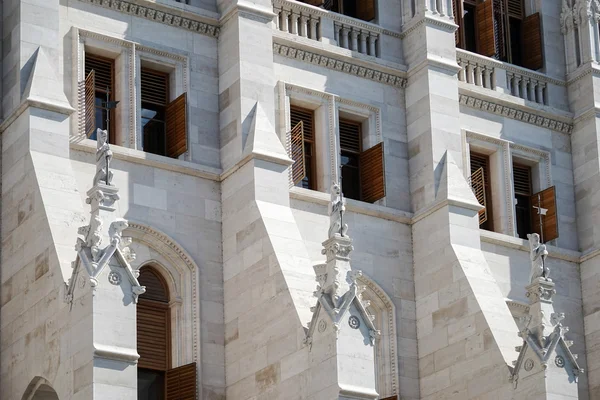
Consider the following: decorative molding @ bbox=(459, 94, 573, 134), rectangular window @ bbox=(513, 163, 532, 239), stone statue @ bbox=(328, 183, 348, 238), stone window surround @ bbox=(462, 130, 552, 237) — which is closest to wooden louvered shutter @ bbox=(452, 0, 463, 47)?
decorative molding @ bbox=(459, 94, 573, 134)

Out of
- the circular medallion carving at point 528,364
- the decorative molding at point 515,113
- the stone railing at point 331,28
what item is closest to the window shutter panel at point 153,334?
the circular medallion carving at point 528,364

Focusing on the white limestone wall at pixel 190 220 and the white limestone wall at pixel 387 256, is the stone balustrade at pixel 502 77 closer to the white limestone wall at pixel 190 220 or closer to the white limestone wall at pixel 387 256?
the white limestone wall at pixel 387 256

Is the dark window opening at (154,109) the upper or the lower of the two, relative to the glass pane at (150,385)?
upper

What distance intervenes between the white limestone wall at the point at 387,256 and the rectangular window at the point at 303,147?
0.75m

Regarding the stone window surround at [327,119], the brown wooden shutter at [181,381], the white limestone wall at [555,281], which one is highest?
the stone window surround at [327,119]

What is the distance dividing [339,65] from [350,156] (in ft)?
6.43

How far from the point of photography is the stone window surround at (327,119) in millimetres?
39594

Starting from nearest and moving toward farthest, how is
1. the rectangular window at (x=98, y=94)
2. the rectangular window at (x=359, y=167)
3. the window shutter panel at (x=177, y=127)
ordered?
the rectangular window at (x=98, y=94), the window shutter panel at (x=177, y=127), the rectangular window at (x=359, y=167)

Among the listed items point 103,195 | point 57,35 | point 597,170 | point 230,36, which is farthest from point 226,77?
point 597,170

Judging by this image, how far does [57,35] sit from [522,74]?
12.2 metres

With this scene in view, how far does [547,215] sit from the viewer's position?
140 ft

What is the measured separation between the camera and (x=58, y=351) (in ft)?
107

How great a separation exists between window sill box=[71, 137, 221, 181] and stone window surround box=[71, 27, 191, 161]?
0.94 ft

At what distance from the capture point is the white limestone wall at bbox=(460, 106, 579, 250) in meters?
42.6
